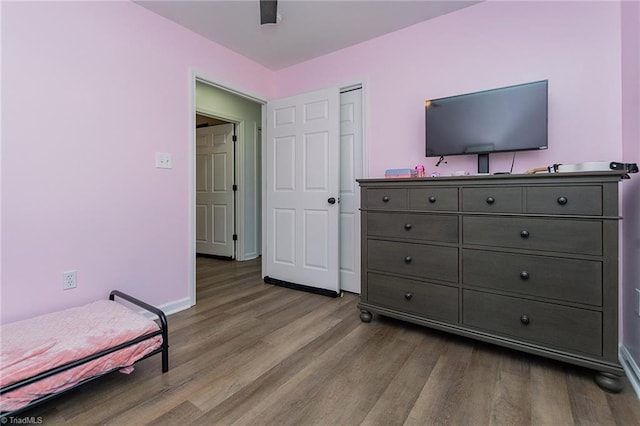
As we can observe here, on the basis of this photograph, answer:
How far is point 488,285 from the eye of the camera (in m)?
1.79

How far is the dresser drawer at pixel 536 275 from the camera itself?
5.01ft

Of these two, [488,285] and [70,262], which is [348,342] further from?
[70,262]

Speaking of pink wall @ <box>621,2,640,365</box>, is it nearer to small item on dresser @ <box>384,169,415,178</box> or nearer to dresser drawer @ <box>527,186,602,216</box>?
dresser drawer @ <box>527,186,602,216</box>

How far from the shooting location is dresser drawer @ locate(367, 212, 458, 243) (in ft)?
6.31

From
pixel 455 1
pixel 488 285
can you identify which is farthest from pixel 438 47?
pixel 488 285

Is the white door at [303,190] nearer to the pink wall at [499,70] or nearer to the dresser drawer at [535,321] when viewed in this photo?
the pink wall at [499,70]

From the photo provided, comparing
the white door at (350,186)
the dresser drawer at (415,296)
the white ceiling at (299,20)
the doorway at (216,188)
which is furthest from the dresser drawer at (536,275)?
the doorway at (216,188)

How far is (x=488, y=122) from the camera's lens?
2.11m

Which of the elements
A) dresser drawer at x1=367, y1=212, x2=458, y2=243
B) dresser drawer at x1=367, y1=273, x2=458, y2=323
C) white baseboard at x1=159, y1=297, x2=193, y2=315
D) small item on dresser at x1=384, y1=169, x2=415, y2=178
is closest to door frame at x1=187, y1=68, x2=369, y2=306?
white baseboard at x1=159, y1=297, x2=193, y2=315

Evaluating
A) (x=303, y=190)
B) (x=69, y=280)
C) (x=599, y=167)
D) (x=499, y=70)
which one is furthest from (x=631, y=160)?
(x=69, y=280)

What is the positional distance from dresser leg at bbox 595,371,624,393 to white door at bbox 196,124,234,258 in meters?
4.05

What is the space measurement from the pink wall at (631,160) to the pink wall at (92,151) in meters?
2.96

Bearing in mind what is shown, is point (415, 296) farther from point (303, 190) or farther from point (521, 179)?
point (303, 190)

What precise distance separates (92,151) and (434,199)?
2277mm
